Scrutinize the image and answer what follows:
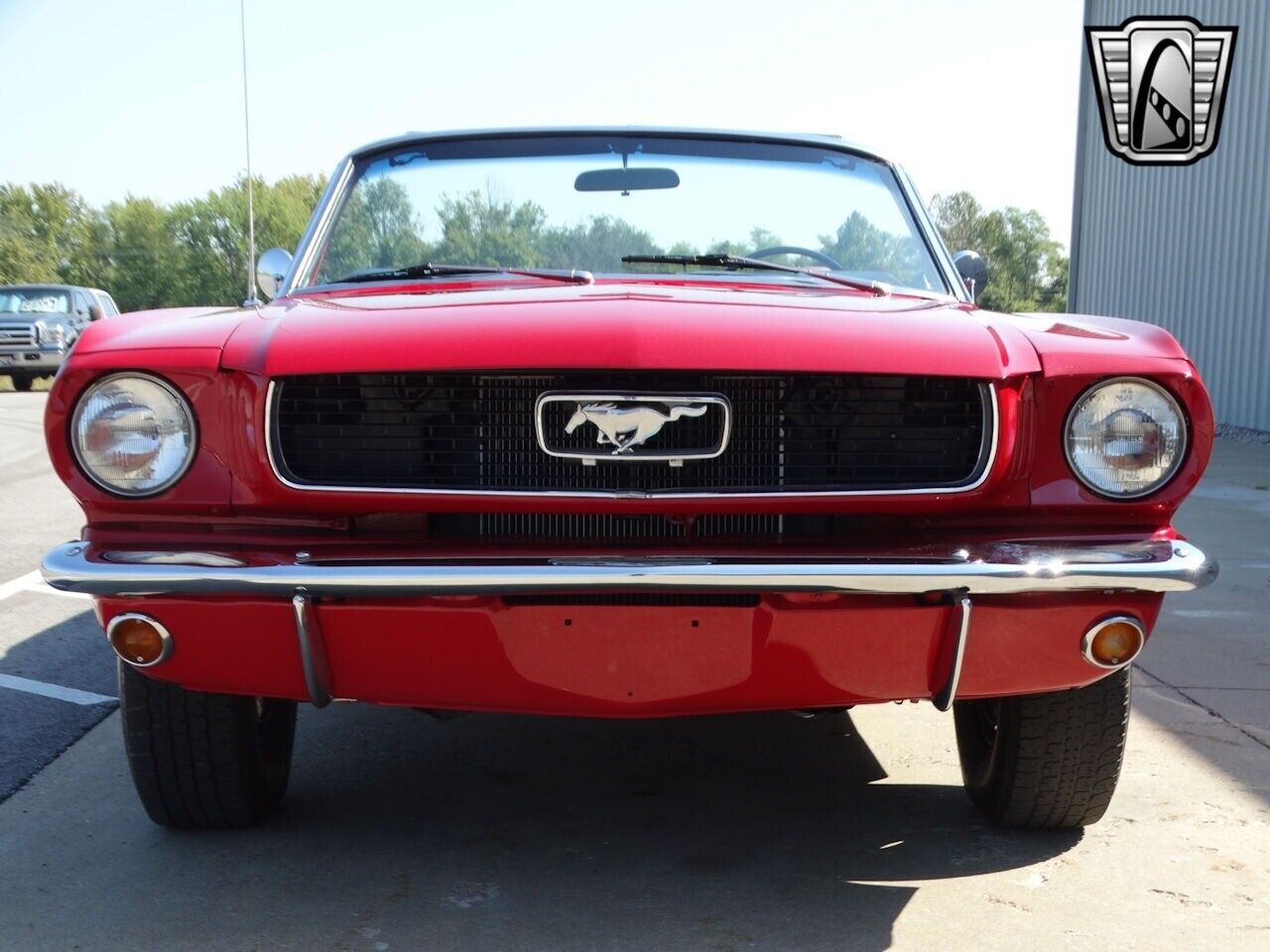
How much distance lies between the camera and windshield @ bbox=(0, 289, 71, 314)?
2325 centimetres

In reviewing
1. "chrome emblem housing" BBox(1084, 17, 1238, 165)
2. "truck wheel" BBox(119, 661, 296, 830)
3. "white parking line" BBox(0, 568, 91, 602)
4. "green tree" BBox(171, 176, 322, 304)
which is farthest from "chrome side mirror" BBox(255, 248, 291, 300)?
"green tree" BBox(171, 176, 322, 304)

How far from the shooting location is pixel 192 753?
2.86m

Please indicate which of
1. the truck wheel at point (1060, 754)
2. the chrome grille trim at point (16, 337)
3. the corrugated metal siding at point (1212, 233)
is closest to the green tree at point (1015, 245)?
the corrugated metal siding at point (1212, 233)

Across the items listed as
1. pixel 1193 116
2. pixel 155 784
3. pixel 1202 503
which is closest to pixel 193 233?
pixel 1193 116

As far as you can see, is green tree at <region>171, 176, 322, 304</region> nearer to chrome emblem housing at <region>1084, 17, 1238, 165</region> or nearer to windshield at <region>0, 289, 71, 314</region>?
windshield at <region>0, 289, 71, 314</region>

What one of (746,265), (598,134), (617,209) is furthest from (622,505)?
(598,134)

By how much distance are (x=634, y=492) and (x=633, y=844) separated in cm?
89

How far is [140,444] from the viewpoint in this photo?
2.57 metres

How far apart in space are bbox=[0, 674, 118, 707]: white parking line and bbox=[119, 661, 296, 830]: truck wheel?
1.25 m

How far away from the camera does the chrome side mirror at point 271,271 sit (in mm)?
3842

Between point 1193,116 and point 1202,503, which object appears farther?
point 1193,116

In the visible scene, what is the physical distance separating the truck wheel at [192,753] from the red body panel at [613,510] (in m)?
0.30

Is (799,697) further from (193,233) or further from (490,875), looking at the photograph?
(193,233)

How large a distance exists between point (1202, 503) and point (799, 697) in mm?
7361
